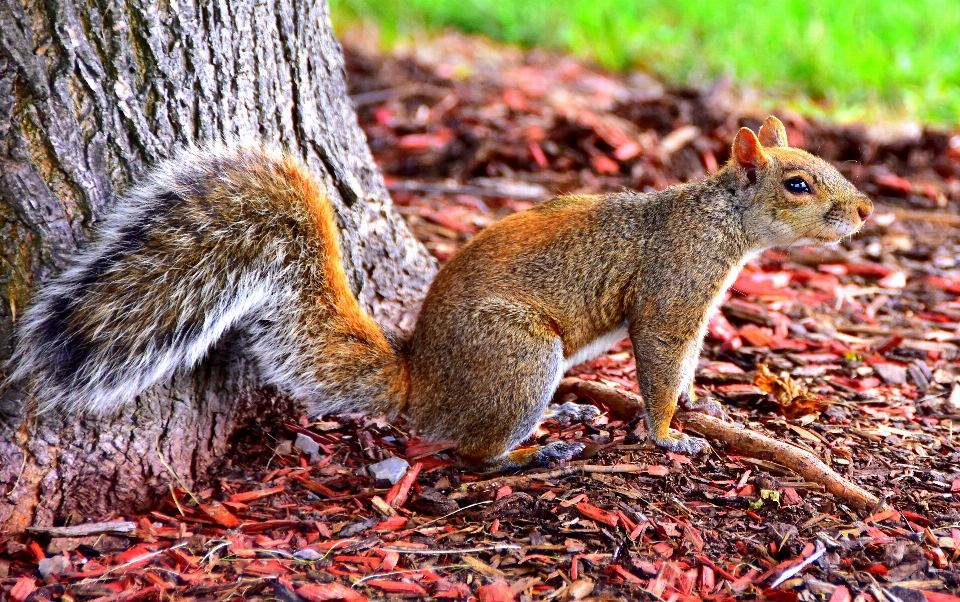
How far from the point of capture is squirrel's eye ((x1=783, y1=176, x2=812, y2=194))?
126 inches

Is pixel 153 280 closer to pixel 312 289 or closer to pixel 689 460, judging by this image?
pixel 312 289

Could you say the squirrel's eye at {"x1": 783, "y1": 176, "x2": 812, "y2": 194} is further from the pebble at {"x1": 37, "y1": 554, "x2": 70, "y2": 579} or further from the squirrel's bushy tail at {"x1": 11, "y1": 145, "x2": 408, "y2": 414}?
the pebble at {"x1": 37, "y1": 554, "x2": 70, "y2": 579}

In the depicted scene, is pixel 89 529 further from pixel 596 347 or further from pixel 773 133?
pixel 773 133

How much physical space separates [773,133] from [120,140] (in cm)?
235

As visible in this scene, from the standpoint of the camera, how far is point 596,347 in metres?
3.29

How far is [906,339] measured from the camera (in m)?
3.91

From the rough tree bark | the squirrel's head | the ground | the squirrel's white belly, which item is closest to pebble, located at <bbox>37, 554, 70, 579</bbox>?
the ground

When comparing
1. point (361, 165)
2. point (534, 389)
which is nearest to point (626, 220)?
point (534, 389)

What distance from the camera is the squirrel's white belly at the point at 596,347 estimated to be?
3.23 metres

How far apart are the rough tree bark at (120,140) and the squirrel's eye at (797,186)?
162cm

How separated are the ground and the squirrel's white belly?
0.26 meters

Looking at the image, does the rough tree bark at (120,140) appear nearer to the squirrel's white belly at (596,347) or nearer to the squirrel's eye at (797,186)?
the squirrel's white belly at (596,347)

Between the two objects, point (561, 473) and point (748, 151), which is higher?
point (748, 151)

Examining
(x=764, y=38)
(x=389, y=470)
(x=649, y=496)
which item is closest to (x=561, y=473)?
(x=649, y=496)
